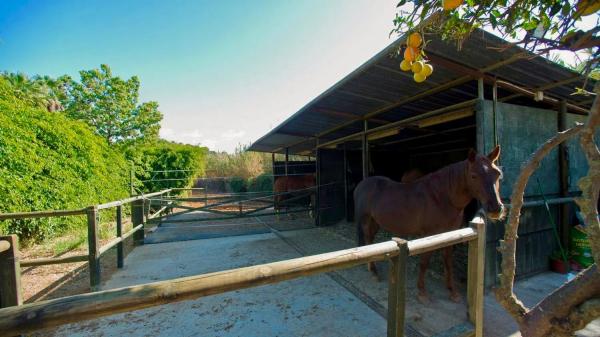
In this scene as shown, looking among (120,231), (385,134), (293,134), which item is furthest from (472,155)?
(293,134)

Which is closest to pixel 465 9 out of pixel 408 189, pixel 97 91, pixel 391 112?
pixel 408 189

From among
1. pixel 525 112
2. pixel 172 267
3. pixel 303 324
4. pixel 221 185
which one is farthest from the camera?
pixel 221 185

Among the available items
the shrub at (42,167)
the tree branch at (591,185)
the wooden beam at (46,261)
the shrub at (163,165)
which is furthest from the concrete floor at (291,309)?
the shrub at (163,165)

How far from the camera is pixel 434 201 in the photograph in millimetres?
2865

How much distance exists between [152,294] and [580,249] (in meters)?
4.75

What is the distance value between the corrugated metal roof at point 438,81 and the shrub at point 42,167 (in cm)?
431

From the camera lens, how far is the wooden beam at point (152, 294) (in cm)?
58

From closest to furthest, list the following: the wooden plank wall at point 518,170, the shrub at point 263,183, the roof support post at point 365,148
Result: the wooden plank wall at point 518,170 → the roof support post at point 365,148 → the shrub at point 263,183

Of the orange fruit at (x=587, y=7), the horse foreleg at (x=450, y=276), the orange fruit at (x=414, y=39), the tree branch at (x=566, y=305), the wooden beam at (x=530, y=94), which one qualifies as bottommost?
the horse foreleg at (x=450, y=276)

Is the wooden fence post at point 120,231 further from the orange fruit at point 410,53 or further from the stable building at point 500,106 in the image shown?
the orange fruit at point 410,53

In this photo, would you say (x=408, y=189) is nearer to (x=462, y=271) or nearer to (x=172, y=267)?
(x=462, y=271)

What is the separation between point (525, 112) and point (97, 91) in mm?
16670

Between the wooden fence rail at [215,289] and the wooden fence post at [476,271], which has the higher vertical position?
the wooden fence rail at [215,289]

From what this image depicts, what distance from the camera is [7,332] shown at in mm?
564
